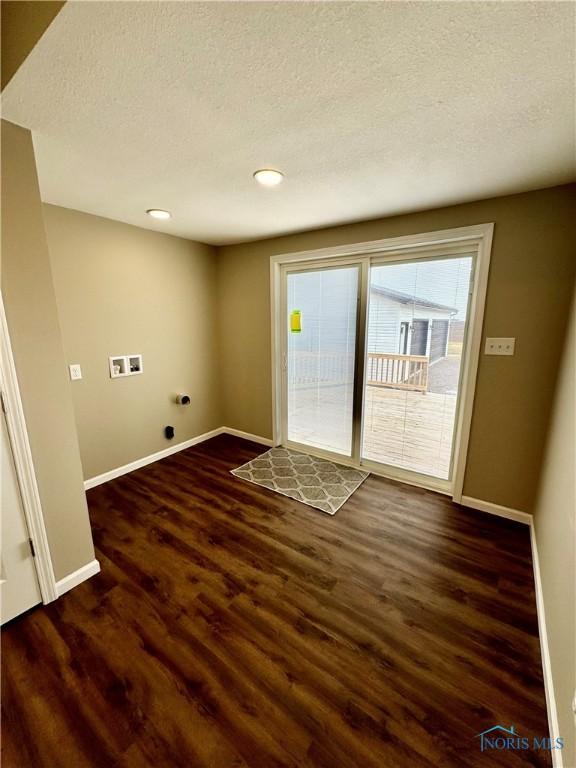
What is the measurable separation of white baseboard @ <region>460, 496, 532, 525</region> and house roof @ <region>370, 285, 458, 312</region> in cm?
161

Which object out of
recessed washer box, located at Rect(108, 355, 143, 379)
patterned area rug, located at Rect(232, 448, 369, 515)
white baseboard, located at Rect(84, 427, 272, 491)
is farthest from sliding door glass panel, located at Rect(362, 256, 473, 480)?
recessed washer box, located at Rect(108, 355, 143, 379)

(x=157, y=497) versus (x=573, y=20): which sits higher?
(x=573, y=20)

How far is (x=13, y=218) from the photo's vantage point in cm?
138

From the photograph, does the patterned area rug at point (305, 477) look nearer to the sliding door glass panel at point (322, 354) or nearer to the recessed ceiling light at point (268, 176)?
the sliding door glass panel at point (322, 354)

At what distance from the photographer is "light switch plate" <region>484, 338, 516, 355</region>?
2219mm

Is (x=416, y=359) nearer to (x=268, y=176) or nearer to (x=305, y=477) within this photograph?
(x=305, y=477)

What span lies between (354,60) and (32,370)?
6.21 ft

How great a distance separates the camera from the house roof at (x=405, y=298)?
256 cm

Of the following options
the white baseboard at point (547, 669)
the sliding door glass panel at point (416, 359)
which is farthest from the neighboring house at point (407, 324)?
the white baseboard at point (547, 669)

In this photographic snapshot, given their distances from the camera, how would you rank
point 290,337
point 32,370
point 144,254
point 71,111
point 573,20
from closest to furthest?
point 573,20
point 71,111
point 32,370
point 144,254
point 290,337

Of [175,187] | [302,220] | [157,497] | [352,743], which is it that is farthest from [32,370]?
[302,220]

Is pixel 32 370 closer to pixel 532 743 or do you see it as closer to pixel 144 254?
pixel 144 254

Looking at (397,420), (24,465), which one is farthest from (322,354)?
(24,465)

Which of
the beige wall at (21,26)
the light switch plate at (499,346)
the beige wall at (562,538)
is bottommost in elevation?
the beige wall at (562,538)
